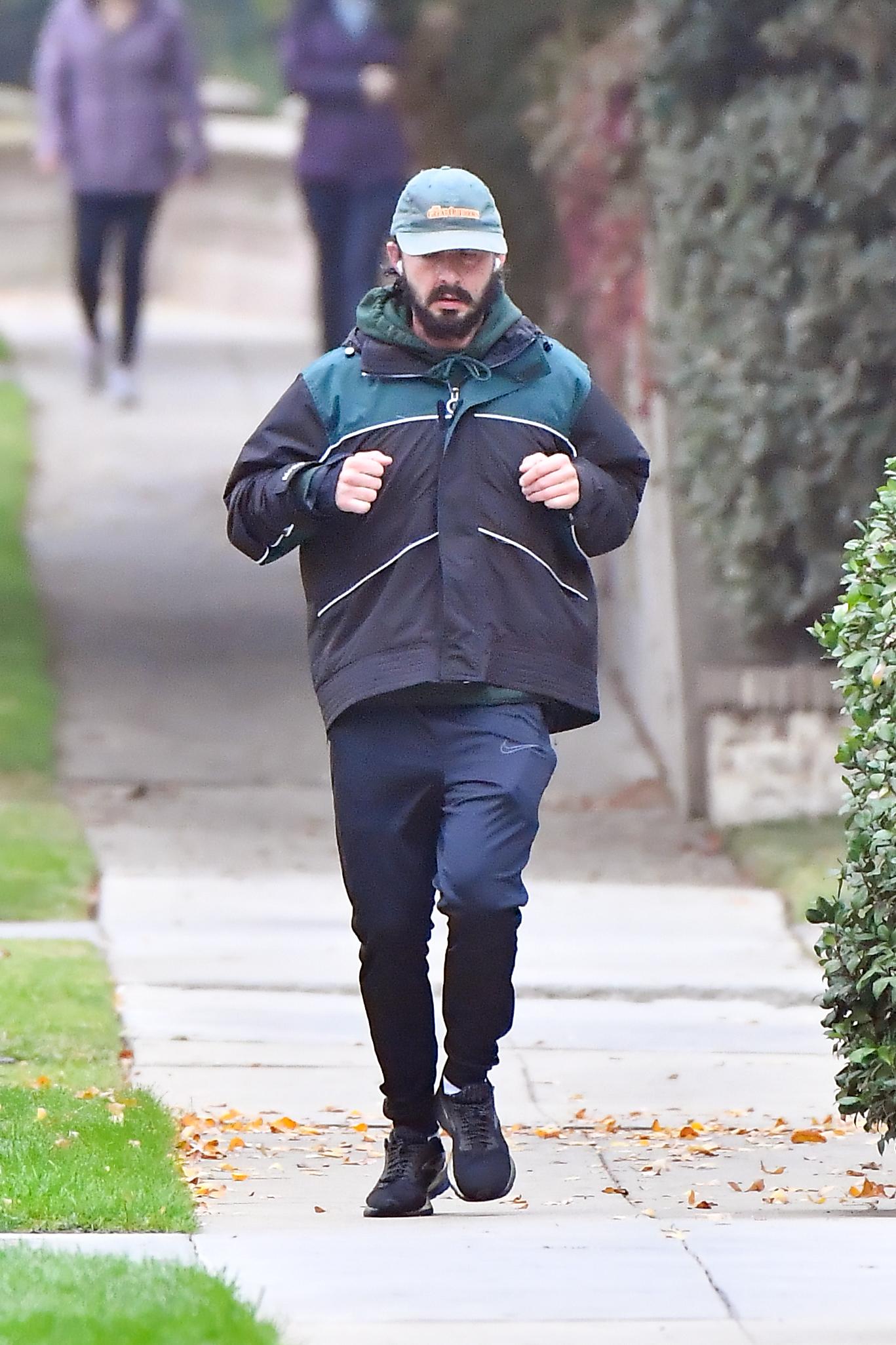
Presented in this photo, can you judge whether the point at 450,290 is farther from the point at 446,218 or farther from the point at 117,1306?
the point at 117,1306

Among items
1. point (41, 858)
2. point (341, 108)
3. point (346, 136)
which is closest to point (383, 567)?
point (41, 858)

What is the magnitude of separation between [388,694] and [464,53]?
33.4 feet

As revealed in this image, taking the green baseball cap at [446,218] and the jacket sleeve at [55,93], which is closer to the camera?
the green baseball cap at [446,218]

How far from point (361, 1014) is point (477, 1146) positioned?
96.3 inches

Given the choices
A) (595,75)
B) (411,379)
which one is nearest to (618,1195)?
(411,379)

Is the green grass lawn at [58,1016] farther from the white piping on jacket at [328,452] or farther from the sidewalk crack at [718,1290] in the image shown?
the sidewalk crack at [718,1290]

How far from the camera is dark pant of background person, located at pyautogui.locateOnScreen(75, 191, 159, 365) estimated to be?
15.0 meters

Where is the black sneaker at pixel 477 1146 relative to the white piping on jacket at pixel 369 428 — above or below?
below

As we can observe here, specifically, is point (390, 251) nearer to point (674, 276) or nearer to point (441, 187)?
point (441, 187)

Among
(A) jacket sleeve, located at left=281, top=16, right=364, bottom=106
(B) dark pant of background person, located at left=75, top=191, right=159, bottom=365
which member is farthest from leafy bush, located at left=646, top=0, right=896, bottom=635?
(B) dark pant of background person, located at left=75, top=191, right=159, bottom=365

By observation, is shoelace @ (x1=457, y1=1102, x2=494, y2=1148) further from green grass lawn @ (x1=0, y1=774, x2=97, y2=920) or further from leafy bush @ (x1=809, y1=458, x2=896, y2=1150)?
green grass lawn @ (x1=0, y1=774, x2=97, y2=920)

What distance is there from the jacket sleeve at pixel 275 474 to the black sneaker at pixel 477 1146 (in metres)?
1.05

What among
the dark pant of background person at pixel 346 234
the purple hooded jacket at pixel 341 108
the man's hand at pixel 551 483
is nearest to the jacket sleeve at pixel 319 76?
the purple hooded jacket at pixel 341 108

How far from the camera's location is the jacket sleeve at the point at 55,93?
15.0m
